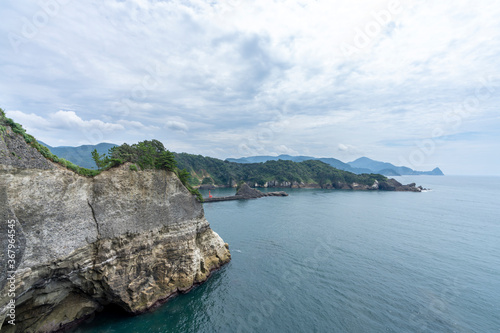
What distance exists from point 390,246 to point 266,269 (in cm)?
2130

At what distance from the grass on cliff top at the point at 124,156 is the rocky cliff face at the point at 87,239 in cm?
66

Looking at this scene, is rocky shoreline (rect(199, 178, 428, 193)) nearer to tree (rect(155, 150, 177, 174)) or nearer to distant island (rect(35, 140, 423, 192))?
distant island (rect(35, 140, 423, 192))

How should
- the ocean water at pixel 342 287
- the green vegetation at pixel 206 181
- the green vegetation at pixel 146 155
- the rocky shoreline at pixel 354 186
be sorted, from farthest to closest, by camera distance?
the green vegetation at pixel 206 181
the rocky shoreline at pixel 354 186
the green vegetation at pixel 146 155
the ocean water at pixel 342 287

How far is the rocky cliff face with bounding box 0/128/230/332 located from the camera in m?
11.8

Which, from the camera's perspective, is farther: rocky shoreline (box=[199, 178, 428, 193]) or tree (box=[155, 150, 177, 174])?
rocky shoreline (box=[199, 178, 428, 193])

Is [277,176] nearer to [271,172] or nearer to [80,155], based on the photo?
[271,172]

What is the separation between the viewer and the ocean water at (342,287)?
16.5 metres

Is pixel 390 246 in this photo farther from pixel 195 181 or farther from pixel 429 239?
pixel 195 181

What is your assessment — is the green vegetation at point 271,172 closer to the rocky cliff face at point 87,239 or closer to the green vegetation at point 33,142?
the rocky cliff face at point 87,239

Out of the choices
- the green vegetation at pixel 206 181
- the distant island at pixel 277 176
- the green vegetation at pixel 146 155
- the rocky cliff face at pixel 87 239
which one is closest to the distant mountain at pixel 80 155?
the distant island at pixel 277 176

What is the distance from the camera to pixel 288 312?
1784 cm

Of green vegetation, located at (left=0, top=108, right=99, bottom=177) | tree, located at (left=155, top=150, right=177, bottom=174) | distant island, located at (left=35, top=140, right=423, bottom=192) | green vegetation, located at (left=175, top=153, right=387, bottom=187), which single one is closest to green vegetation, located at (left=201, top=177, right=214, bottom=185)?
distant island, located at (left=35, top=140, right=423, bottom=192)

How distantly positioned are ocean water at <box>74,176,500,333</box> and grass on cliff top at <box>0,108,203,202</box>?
10860 mm

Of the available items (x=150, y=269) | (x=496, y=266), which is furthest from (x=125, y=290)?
(x=496, y=266)
